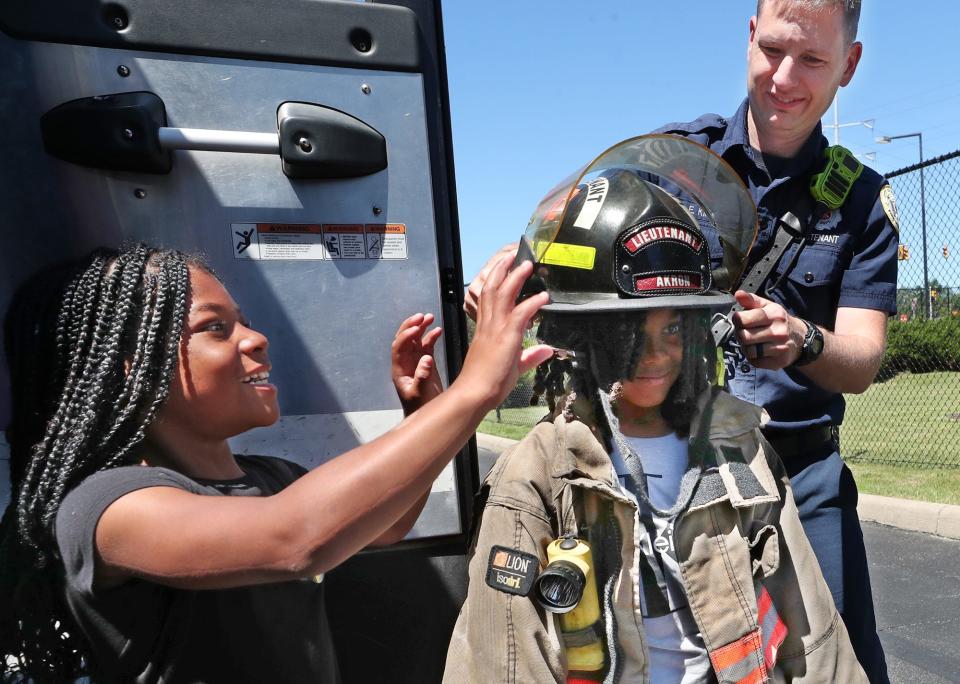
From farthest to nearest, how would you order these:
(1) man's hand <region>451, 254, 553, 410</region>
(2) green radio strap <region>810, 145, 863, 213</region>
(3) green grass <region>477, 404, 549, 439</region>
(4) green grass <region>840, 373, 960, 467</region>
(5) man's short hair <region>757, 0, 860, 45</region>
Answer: (3) green grass <region>477, 404, 549, 439</region> < (4) green grass <region>840, 373, 960, 467</region> < (2) green radio strap <region>810, 145, 863, 213</region> < (5) man's short hair <region>757, 0, 860, 45</region> < (1) man's hand <region>451, 254, 553, 410</region>

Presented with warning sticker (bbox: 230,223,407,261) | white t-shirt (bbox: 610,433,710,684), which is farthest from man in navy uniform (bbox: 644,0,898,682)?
warning sticker (bbox: 230,223,407,261)

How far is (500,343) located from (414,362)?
0.40 m

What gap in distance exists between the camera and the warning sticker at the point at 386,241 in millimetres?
1644

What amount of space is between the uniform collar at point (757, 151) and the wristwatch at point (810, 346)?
57cm

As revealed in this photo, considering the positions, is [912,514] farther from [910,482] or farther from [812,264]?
[812,264]

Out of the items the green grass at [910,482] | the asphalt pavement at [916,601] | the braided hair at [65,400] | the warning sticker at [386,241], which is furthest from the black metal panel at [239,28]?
the green grass at [910,482]

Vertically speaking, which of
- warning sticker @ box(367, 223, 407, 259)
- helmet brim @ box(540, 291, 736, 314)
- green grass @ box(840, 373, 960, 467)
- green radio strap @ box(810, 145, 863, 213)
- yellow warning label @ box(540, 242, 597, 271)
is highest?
green radio strap @ box(810, 145, 863, 213)

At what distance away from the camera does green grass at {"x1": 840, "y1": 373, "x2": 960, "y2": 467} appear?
791cm

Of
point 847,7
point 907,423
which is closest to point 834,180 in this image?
point 847,7

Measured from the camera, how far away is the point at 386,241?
165 cm

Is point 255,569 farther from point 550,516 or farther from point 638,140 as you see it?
point 638,140

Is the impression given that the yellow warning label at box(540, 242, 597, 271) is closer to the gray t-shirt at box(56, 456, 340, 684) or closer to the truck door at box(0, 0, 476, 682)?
the truck door at box(0, 0, 476, 682)

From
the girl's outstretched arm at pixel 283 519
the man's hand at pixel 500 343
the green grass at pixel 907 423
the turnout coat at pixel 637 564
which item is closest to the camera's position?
the girl's outstretched arm at pixel 283 519

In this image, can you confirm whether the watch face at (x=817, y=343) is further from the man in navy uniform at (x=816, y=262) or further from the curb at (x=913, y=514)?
the curb at (x=913, y=514)
